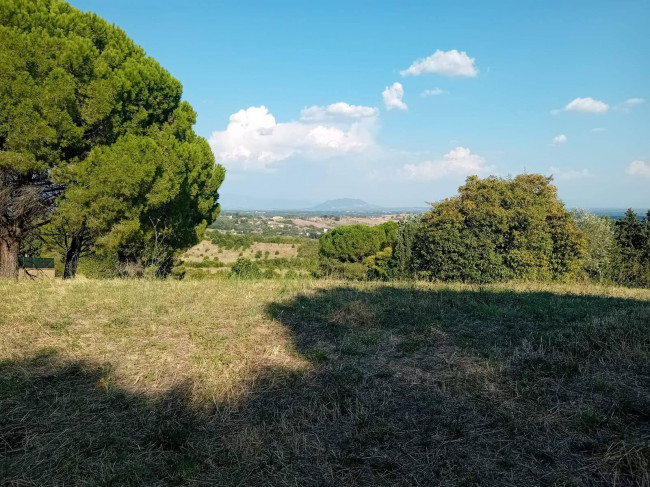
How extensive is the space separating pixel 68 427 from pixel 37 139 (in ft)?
29.5

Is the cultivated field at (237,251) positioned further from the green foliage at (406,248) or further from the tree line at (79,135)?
the tree line at (79,135)

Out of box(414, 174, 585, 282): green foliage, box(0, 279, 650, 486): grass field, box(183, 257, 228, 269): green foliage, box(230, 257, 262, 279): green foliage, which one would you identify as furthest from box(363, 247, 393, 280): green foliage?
box(0, 279, 650, 486): grass field

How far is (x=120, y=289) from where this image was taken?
7191 mm

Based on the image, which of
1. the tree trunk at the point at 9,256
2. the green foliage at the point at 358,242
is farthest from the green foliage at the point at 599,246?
the tree trunk at the point at 9,256

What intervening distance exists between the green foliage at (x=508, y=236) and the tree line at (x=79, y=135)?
1381 cm

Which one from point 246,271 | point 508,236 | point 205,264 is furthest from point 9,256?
point 205,264

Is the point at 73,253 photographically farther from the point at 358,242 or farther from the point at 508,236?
the point at 358,242

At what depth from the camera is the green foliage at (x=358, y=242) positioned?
40.4 meters

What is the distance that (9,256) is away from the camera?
35.3 feet

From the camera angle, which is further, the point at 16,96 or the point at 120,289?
the point at 16,96

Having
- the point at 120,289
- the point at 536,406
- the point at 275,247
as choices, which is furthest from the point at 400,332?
the point at 275,247

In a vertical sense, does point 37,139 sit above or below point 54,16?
below

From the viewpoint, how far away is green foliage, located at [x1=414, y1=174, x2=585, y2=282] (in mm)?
20672

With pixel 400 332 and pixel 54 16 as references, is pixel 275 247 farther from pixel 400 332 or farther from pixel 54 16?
pixel 400 332
